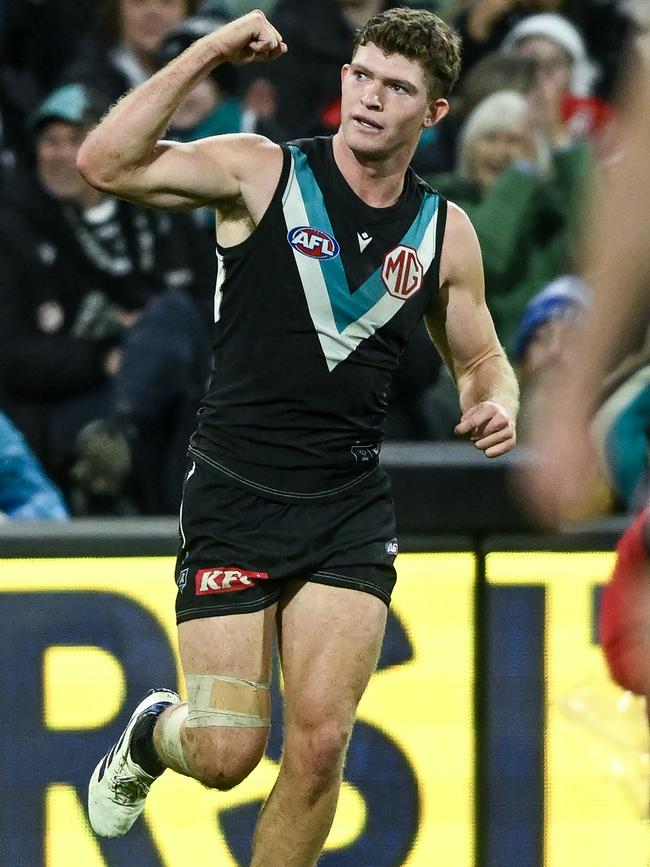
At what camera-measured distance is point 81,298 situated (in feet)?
22.1

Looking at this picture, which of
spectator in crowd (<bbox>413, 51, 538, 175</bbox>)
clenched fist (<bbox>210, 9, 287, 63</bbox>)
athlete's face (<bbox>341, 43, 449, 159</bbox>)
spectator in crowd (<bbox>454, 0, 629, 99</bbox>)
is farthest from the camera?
spectator in crowd (<bbox>454, 0, 629, 99</bbox>)

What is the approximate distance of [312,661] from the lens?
403cm

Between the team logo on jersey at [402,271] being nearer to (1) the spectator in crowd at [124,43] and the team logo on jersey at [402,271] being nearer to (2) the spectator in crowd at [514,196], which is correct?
(2) the spectator in crowd at [514,196]

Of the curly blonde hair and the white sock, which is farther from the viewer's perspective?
the white sock

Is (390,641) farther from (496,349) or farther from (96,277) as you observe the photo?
(96,277)

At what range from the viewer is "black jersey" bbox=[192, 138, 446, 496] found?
158 inches

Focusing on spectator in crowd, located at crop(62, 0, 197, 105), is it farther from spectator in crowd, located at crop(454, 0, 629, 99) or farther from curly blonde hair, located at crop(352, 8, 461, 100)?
curly blonde hair, located at crop(352, 8, 461, 100)

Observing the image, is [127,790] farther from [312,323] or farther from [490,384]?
[490,384]

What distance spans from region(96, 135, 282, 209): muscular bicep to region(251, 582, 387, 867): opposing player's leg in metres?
1.04

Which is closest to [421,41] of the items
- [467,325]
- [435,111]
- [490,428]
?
[435,111]

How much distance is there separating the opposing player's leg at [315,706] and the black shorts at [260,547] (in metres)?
0.07

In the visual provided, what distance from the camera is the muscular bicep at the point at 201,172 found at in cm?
387

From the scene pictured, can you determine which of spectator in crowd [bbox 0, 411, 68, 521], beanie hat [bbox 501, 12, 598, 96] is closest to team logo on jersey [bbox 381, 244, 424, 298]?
spectator in crowd [bbox 0, 411, 68, 521]

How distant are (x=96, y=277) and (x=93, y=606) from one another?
2.48 metres
